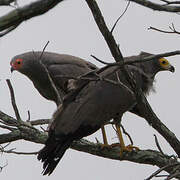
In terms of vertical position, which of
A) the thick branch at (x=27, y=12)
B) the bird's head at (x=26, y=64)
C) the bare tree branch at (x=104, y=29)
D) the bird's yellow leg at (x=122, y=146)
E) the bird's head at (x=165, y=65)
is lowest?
the bird's yellow leg at (x=122, y=146)

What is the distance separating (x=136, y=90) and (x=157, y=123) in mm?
473

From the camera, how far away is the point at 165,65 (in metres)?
6.52

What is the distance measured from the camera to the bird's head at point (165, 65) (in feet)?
21.1

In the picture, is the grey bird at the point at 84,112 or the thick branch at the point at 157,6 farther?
the grey bird at the point at 84,112

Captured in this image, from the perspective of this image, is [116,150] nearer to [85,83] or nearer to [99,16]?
[85,83]

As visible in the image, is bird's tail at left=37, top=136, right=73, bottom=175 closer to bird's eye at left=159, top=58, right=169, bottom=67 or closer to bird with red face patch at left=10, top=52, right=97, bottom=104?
bird with red face patch at left=10, top=52, right=97, bottom=104

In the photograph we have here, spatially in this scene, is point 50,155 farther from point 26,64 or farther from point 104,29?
point 26,64

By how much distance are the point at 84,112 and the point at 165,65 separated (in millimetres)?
2119

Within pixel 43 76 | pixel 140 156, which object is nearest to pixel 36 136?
pixel 140 156

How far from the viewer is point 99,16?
2873 mm

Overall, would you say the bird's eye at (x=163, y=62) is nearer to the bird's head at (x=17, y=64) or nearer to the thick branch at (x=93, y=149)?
the thick branch at (x=93, y=149)

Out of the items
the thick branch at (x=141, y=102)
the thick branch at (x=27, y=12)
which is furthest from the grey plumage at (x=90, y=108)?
the thick branch at (x=27, y=12)

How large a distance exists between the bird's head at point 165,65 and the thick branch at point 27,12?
4.92m

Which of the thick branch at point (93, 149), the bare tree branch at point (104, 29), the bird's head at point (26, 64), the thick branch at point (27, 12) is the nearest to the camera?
the thick branch at point (27, 12)
